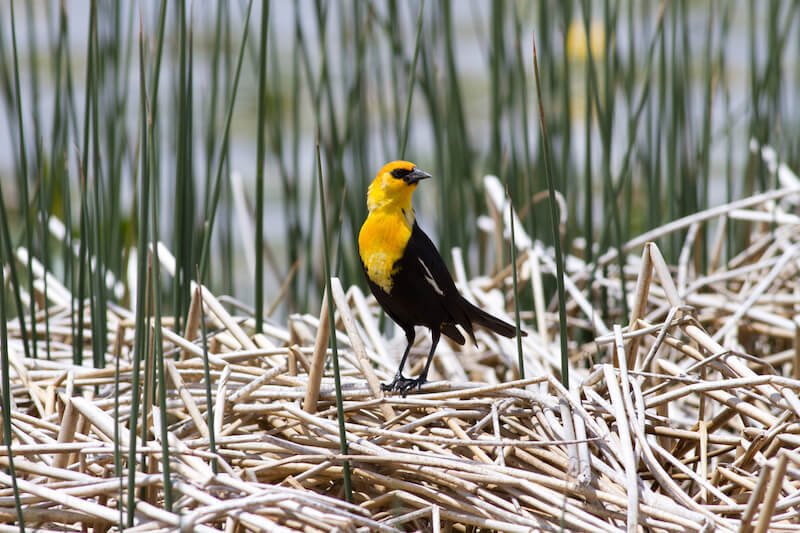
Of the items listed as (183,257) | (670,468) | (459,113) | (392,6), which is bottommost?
(670,468)

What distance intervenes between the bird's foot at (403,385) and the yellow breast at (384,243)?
0.22m

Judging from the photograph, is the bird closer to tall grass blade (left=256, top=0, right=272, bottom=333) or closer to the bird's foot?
the bird's foot

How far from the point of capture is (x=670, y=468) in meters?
→ 1.60

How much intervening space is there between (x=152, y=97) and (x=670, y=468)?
126cm

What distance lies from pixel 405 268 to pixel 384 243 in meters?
0.08

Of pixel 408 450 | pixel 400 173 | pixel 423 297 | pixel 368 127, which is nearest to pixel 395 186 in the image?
pixel 400 173

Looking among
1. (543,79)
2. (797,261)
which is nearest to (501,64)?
(543,79)

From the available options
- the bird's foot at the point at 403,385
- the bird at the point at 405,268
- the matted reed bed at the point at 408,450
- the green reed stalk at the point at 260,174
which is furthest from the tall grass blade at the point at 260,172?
the bird's foot at the point at 403,385

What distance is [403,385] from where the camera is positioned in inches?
72.2

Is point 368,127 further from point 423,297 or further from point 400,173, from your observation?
point 423,297

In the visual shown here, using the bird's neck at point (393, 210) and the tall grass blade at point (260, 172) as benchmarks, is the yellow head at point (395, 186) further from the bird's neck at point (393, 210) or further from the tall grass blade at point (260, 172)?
the tall grass blade at point (260, 172)

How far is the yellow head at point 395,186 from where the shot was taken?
6.17ft

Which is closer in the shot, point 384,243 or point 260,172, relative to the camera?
point 384,243

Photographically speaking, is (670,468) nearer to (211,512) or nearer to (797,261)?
(211,512)
